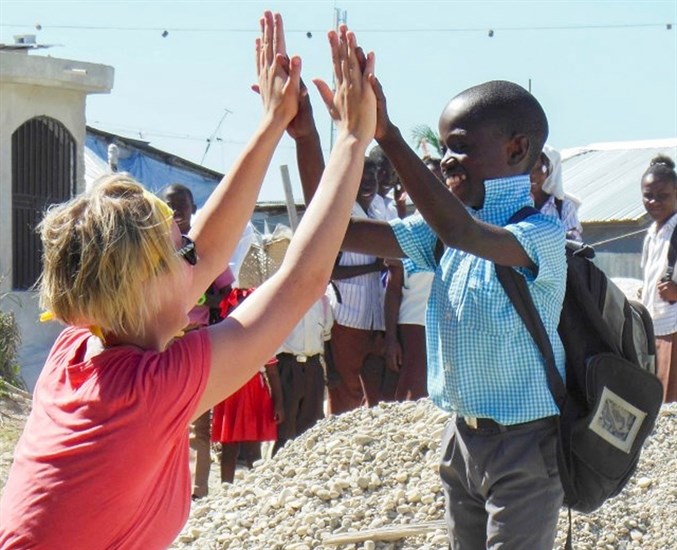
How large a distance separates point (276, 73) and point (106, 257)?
876 mm

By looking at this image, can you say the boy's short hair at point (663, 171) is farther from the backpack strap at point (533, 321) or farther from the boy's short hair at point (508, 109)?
the backpack strap at point (533, 321)

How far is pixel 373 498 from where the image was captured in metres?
5.75

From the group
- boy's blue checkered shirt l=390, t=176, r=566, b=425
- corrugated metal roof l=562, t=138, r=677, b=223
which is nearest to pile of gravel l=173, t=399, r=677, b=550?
boy's blue checkered shirt l=390, t=176, r=566, b=425

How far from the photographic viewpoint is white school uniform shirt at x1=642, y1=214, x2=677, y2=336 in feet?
27.6

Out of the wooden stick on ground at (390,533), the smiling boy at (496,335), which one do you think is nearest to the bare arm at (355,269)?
the wooden stick on ground at (390,533)

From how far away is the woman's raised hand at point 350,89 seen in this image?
295 cm

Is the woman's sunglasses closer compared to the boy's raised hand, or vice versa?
the woman's sunglasses

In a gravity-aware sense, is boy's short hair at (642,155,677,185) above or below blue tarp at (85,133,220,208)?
below

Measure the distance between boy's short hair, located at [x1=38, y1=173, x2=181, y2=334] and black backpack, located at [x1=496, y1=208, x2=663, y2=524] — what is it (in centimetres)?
146

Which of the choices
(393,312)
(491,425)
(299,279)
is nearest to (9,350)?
(393,312)

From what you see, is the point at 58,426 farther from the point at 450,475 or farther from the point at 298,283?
the point at 450,475

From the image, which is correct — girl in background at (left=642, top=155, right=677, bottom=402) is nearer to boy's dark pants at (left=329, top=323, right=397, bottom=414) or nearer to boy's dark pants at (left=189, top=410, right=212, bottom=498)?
boy's dark pants at (left=329, top=323, right=397, bottom=414)

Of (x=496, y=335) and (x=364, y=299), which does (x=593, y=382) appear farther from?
(x=364, y=299)

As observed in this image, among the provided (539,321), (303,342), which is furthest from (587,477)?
(303,342)
